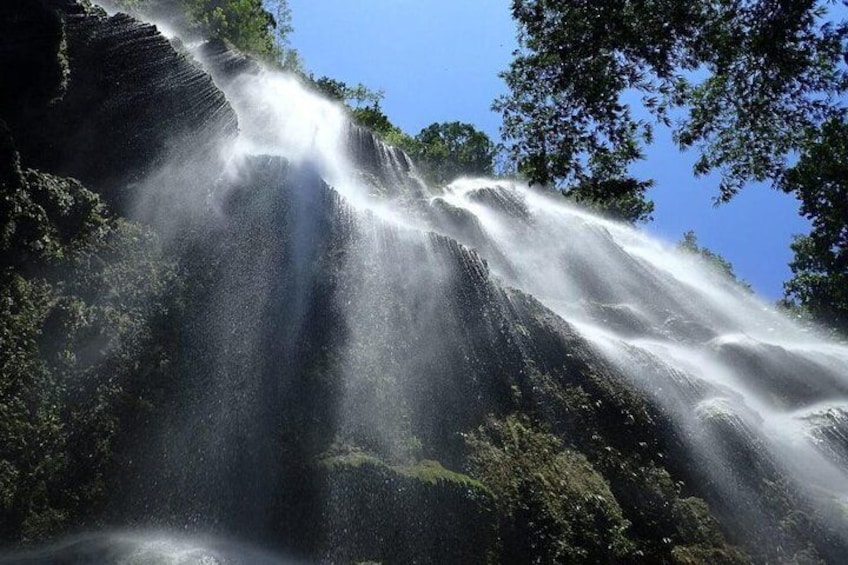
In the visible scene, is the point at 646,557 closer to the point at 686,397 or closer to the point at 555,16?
the point at 686,397

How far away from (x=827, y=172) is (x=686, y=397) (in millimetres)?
6346

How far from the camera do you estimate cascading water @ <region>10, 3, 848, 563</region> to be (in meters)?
9.54

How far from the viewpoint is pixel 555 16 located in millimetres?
10977

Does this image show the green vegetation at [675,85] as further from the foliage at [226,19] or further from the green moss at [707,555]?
the foliage at [226,19]

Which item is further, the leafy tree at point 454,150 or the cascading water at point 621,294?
the leafy tree at point 454,150

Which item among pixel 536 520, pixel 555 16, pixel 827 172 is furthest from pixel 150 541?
pixel 827 172

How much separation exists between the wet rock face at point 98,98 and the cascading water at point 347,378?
68 cm

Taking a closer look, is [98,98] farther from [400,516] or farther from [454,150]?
[454,150]

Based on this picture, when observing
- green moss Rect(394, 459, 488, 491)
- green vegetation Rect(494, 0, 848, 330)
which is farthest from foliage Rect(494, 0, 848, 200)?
green moss Rect(394, 459, 488, 491)

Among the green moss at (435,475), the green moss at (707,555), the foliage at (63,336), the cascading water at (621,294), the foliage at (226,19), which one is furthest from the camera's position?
the foliage at (226,19)

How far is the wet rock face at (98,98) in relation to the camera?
11.2 metres

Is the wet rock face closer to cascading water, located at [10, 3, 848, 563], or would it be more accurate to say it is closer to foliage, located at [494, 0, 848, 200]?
cascading water, located at [10, 3, 848, 563]

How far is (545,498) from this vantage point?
1111 cm

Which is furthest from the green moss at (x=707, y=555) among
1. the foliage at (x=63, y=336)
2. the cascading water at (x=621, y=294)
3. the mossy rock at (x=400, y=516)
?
the foliage at (x=63, y=336)
